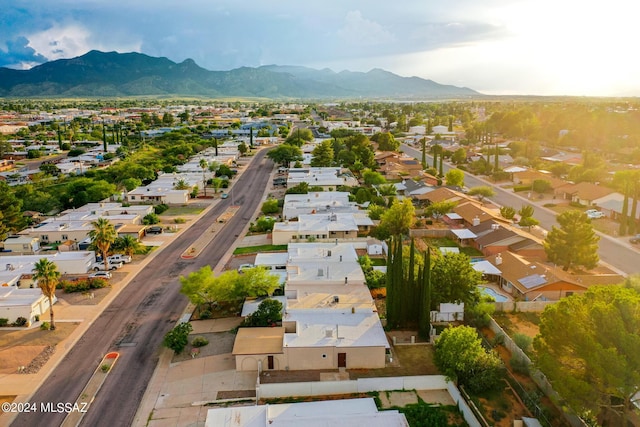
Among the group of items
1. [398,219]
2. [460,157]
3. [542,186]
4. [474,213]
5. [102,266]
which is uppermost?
[460,157]

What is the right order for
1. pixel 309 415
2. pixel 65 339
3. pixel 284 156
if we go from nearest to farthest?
1. pixel 309 415
2. pixel 65 339
3. pixel 284 156

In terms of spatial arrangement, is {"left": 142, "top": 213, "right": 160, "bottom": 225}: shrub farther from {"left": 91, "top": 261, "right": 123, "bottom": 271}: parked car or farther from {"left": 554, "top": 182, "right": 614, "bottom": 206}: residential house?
{"left": 554, "top": 182, "right": 614, "bottom": 206}: residential house

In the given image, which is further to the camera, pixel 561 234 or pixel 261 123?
pixel 261 123

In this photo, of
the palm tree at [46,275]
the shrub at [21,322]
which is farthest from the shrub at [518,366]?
the shrub at [21,322]

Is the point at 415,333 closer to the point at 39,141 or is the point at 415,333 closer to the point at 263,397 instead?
the point at 263,397

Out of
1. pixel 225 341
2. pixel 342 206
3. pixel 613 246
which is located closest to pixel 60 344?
pixel 225 341

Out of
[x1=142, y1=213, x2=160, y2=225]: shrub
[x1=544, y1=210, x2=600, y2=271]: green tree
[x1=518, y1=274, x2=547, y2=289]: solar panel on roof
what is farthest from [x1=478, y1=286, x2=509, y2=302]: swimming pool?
[x1=142, y1=213, x2=160, y2=225]: shrub

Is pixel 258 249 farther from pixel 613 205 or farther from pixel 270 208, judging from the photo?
pixel 613 205

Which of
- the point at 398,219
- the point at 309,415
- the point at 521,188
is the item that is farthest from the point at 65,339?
the point at 521,188
